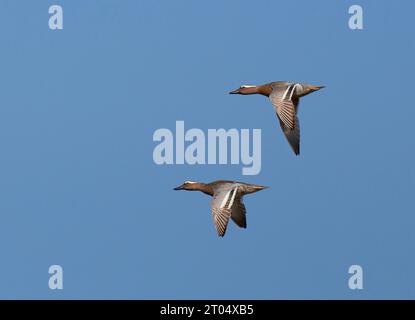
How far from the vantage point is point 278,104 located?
10.5 meters

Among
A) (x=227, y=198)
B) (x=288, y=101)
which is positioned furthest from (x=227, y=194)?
(x=288, y=101)

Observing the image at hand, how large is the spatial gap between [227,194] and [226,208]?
1.73 ft

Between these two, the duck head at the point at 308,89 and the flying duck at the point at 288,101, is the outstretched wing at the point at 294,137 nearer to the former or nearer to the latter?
the flying duck at the point at 288,101

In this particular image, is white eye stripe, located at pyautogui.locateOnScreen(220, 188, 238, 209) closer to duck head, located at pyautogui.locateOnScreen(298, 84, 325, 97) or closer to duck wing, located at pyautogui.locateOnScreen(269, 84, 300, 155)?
duck wing, located at pyautogui.locateOnScreen(269, 84, 300, 155)

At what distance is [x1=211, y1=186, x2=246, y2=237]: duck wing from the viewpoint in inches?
382

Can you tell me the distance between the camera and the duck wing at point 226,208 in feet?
31.9

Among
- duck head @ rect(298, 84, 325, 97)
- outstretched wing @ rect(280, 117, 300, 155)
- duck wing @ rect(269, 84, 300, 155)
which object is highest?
duck head @ rect(298, 84, 325, 97)

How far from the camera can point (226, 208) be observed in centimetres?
1004

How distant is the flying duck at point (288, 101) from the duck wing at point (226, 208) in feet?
2.35

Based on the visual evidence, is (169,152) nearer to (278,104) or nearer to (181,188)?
(181,188)

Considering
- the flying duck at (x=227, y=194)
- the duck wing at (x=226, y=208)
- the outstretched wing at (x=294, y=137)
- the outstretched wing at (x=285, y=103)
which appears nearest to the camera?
the duck wing at (x=226, y=208)

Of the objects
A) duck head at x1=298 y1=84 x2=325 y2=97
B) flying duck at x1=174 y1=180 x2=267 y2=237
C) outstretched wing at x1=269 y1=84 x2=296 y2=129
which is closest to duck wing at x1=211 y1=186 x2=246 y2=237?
flying duck at x1=174 y1=180 x2=267 y2=237

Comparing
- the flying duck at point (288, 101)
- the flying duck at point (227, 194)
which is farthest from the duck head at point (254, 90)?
the flying duck at point (227, 194)
